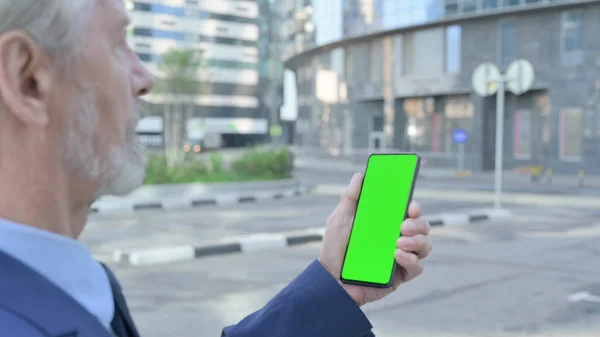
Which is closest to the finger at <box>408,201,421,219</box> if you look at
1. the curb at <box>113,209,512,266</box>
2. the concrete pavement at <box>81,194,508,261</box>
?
the curb at <box>113,209,512,266</box>

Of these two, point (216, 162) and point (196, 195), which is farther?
point (216, 162)

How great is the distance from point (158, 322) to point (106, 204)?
8.93 m

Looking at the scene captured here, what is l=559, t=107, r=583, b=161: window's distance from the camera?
27.1 meters

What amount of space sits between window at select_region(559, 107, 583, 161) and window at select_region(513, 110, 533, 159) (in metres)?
2.20

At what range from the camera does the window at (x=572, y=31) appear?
27.4 metres

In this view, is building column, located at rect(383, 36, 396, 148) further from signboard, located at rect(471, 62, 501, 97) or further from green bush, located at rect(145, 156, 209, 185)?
signboard, located at rect(471, 62, 501, 97)

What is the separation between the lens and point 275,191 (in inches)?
669

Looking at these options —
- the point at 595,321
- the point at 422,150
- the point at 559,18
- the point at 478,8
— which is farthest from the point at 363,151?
the point at 595,321

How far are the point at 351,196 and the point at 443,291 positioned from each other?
4840 mm

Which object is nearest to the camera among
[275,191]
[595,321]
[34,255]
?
[34,255]

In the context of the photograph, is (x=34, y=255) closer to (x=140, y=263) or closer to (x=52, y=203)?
(x=52, y=203)

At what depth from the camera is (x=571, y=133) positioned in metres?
27.4

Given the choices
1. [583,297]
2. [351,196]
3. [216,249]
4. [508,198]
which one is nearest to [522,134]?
[508,198]

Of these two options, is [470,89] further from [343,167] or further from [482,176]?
[343,167]
